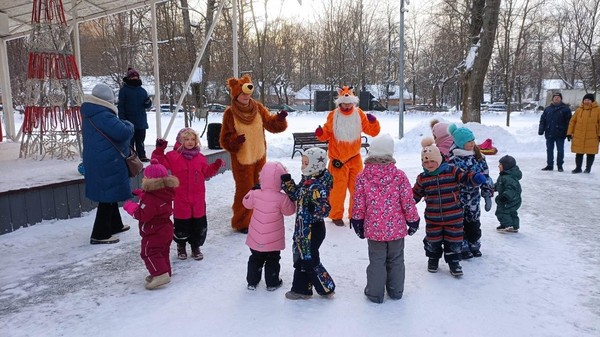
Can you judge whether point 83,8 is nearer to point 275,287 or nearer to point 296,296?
point 275,287

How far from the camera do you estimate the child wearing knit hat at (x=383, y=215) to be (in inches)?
138

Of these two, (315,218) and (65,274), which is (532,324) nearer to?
(315,218)

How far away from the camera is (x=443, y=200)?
3.97m

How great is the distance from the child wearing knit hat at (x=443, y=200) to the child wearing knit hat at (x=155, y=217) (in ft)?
7.45

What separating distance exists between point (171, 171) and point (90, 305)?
55.8 inches

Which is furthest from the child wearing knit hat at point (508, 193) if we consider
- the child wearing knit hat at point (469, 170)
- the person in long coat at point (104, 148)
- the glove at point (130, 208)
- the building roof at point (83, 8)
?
the building roof at point (83, 8)

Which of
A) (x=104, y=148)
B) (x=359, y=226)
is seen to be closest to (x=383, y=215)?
(x=359, y=226)

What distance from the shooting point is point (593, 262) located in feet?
14.6

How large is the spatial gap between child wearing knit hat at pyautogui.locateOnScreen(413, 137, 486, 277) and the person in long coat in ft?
10.4

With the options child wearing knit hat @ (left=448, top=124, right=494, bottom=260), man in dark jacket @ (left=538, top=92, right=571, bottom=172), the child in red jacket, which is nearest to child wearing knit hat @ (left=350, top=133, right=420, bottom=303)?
child wearing knit hat @ (left=448, top=124, right=494, bottom=260)

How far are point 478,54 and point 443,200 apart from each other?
13.0 metres

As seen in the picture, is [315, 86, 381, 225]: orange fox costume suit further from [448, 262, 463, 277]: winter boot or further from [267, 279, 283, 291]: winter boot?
[267, 279, 283, 291]: winter boot

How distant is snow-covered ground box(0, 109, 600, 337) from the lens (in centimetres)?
317

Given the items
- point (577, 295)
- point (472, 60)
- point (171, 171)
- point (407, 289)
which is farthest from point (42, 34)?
point (472, 60)
